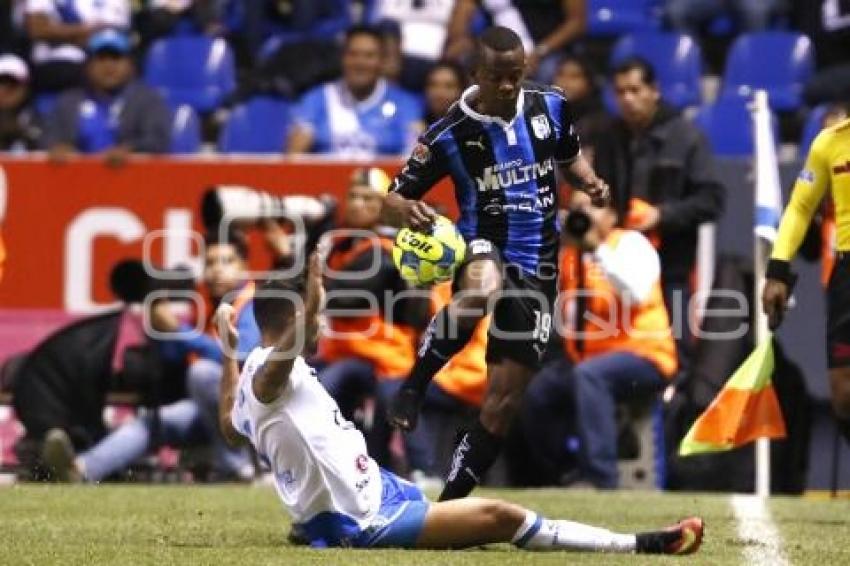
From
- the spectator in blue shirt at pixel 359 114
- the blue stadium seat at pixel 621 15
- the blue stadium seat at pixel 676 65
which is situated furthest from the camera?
the blue stadium seat at pixel 621 15

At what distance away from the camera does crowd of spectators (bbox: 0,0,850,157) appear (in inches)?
571

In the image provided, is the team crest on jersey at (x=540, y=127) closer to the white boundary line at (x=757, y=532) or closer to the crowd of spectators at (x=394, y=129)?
the white boundary line at (x=757, y=532)

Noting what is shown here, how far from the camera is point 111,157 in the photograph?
13922mm

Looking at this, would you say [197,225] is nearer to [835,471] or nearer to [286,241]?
[286,241]

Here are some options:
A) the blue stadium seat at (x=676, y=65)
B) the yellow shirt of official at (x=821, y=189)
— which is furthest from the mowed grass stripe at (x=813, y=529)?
the blue stadium seat at (x=676, y=65)

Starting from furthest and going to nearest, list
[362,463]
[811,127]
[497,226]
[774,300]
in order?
[811,127], [774,300], [497,226], [362,463]

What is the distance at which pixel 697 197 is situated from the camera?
41.9 ft

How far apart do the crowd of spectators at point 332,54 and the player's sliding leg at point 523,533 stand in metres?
5.45

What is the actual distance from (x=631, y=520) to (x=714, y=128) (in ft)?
18.8

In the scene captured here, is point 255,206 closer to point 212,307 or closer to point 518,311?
point 212,307

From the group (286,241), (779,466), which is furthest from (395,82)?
(779,466)

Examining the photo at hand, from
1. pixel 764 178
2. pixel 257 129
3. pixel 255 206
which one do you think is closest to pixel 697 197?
pixel 764 178

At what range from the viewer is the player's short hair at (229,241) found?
1329 cm

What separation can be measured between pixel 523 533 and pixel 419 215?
5.48ft
